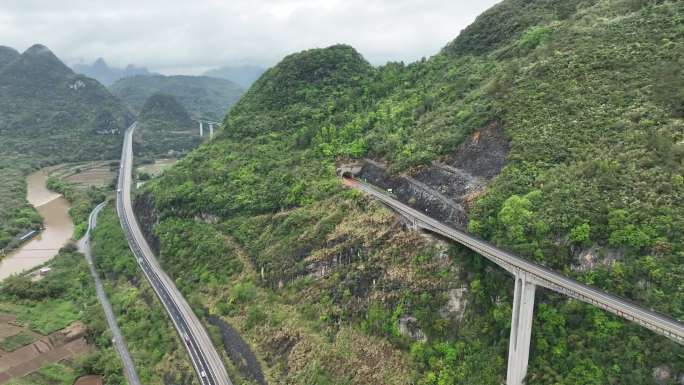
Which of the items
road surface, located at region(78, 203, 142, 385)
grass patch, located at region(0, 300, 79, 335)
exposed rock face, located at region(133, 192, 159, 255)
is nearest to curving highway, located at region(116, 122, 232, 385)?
exposed rock face, located at region(133, 192, 159, 255)

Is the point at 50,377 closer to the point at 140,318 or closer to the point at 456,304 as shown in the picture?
the point at 140,318

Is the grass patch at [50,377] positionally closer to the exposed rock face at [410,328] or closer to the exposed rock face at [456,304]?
the exposed rock face at [410,328]

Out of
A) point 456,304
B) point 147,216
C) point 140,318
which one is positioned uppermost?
point 456,304

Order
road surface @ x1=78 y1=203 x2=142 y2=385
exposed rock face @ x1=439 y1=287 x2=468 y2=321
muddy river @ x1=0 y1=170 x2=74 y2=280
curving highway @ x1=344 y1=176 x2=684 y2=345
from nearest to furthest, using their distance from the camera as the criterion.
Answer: curving highway @ x1=344 y1=176 x2=684 y2=345 < exposed rock face @ x1=439 y1=287 x2=468 y2=321 < road surface @ x1=78 y1=203 x2=142 y2=385 < muddy river @ x1=0 y1=170 x2=74 y2=280

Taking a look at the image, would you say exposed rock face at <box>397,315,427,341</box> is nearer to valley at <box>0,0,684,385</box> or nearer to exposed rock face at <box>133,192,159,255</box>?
valley at <box>0,0,684,385</box>

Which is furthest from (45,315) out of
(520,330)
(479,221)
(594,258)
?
(594,258)

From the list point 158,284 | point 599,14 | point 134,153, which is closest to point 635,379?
point 599,14
